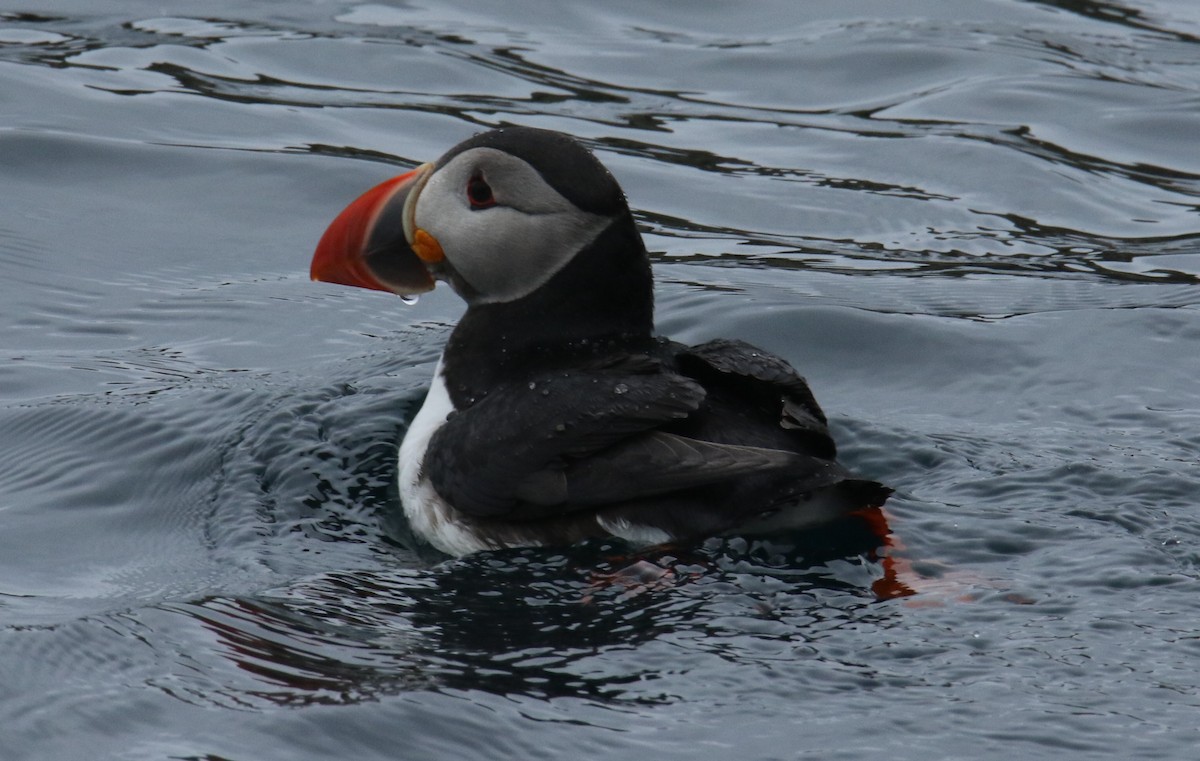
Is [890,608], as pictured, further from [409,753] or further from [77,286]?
[77,286]

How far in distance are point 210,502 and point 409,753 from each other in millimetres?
1878

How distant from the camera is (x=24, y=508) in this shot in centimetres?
523

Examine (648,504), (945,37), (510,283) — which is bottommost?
(648,504)

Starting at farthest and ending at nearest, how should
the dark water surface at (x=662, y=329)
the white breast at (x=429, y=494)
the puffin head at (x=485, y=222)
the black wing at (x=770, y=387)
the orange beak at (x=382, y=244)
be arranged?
the orange beak at (x=382, y=244) < the puffin head at (x=485, y=222) < the white breast at (x=429, y=494) < the black wing at (x=770, y=387) < the dark water surface at (x=662, y=329)

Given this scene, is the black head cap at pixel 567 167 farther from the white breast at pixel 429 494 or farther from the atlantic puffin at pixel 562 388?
the white breast at pixel 429 494

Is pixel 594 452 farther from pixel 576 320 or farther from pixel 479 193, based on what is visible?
pixel 479 193

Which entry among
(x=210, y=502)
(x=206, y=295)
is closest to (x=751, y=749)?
(x=210, y=502)

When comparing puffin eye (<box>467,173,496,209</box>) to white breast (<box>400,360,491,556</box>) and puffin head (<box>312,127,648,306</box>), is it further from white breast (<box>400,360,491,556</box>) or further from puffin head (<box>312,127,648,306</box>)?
white breast (<box>400,360,491,556</box>)

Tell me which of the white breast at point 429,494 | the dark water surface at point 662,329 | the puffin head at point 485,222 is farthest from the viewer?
the puffin head at point 485,222

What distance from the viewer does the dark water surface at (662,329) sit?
3.76 metres

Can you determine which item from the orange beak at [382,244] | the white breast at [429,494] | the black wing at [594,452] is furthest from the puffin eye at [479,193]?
the black wing at [594,452]

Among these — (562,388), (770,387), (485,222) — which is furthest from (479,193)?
(770,387)

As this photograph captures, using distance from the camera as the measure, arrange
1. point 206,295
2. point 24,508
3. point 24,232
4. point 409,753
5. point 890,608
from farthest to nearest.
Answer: point 24,232 → point 206,295 → point 24,508 → point 890,608 → point 409,753

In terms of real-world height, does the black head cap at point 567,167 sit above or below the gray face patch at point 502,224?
above
